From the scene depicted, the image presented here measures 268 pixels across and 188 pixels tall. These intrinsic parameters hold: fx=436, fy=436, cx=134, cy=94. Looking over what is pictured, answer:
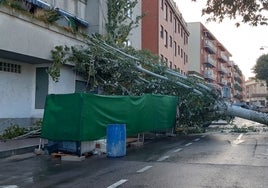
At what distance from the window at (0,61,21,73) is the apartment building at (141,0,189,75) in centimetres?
1955

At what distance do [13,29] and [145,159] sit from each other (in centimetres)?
755

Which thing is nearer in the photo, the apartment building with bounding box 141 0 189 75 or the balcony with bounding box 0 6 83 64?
the balcony with bounding box 0 6 83 64

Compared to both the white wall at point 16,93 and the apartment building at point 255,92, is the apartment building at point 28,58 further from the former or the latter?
the apartment building at point 255,92

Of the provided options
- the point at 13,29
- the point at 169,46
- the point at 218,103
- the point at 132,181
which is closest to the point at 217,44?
the point at 169,46

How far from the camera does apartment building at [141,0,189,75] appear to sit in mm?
44281

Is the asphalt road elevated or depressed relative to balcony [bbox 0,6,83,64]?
depressed

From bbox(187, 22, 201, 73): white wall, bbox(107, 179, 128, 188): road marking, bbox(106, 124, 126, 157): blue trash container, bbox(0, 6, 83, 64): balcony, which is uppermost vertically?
bbox(187, 22, 201, 73): white wall

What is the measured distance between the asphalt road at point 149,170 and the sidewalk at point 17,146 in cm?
40

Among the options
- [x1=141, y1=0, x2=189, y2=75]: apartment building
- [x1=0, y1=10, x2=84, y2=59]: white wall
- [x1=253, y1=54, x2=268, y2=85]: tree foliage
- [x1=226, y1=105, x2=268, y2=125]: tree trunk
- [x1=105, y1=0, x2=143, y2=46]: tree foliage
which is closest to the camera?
[x1=0, y1=10, x2=84, y2=59]: white wall

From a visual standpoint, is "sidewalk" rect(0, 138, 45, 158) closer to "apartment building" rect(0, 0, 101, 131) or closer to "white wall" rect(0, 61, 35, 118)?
"apartment building" rect(0, 0, 101, 131)

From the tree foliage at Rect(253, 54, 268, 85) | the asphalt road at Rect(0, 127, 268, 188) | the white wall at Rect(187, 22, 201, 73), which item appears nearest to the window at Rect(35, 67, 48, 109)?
the asphalt road at Rect(0, 127, 268, 188)

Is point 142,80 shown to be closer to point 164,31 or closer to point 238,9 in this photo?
point 238,9

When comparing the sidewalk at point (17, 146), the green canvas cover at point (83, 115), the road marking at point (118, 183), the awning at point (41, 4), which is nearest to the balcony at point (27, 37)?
the awning at point (41, 4)

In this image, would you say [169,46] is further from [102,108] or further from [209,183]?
[209,183]
